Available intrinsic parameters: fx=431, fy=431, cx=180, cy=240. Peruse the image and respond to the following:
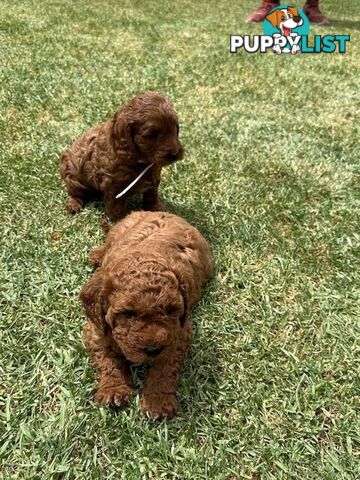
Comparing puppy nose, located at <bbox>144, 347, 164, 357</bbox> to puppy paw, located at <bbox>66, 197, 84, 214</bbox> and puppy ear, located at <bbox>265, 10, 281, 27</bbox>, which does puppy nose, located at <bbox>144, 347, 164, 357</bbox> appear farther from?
puppy ear, located at <bbox>265, 10, 281, 27</bbox>

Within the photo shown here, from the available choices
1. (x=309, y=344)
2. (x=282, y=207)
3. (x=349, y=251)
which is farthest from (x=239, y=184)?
(x=309, y=344)

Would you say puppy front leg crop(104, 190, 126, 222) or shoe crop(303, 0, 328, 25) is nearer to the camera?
puppy front leg crop(104, 190, 126, 222)

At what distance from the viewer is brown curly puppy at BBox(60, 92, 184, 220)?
3488 millimetres

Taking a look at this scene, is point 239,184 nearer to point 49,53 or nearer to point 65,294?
point 65,294

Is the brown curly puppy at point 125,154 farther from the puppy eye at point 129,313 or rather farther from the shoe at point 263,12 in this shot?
the shoe at point 263,12

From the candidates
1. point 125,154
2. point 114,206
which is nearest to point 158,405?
point 114,206

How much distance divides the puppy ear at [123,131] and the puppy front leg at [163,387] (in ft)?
5.59

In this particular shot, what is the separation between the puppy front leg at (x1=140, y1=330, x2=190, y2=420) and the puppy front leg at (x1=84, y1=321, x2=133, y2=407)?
0.14m

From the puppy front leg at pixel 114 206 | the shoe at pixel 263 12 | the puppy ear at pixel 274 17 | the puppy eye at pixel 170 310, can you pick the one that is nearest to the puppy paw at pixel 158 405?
the puppy eye at pixel 170 310

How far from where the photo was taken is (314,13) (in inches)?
542

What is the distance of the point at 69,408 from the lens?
277 cm

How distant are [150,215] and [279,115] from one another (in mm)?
4289

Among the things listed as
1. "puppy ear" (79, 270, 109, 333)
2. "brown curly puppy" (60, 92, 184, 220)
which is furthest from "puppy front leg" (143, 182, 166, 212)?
"puppy ear" (79, 270, 109, 333)

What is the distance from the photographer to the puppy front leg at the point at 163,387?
277 centimetres
